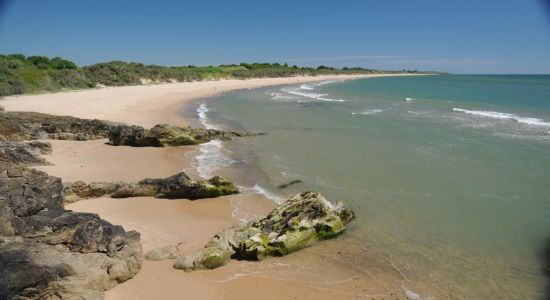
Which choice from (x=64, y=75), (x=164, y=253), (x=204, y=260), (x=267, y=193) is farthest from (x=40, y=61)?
(x=204, y=260)

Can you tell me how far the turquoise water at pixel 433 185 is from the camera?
798 cm

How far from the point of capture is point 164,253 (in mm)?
8078

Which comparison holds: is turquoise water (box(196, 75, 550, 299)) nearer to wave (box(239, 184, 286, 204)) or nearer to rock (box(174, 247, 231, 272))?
wave (box(239, 184, 286, 204))

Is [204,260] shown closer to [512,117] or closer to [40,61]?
[512,117]

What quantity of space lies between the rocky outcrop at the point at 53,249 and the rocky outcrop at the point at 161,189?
211 cm

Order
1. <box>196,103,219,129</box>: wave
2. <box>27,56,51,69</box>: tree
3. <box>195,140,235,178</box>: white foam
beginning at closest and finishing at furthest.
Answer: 1. <box>195,140,235,178</box>: white foam
2. <box>196,103,219,129</box>: wave
3. <box>27,56,51,69</box>: tree

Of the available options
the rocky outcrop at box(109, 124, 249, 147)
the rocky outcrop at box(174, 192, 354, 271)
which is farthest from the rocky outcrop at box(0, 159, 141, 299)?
the rocky outcrop at box(109, 124, 249, 147)

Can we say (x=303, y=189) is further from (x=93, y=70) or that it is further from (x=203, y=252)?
(x=93, y=70)

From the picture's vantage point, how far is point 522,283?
7.42m

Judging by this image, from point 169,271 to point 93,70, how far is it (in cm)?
5743

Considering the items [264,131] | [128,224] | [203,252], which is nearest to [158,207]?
[128,224]

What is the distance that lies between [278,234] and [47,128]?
15116 mm

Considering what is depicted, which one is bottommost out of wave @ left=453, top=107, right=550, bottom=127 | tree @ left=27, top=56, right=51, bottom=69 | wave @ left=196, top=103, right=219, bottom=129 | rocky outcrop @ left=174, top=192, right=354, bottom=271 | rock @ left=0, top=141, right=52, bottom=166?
wave @ left=196, top=103, right=219, bottom=129

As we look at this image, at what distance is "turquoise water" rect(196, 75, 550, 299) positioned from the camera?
798cm
